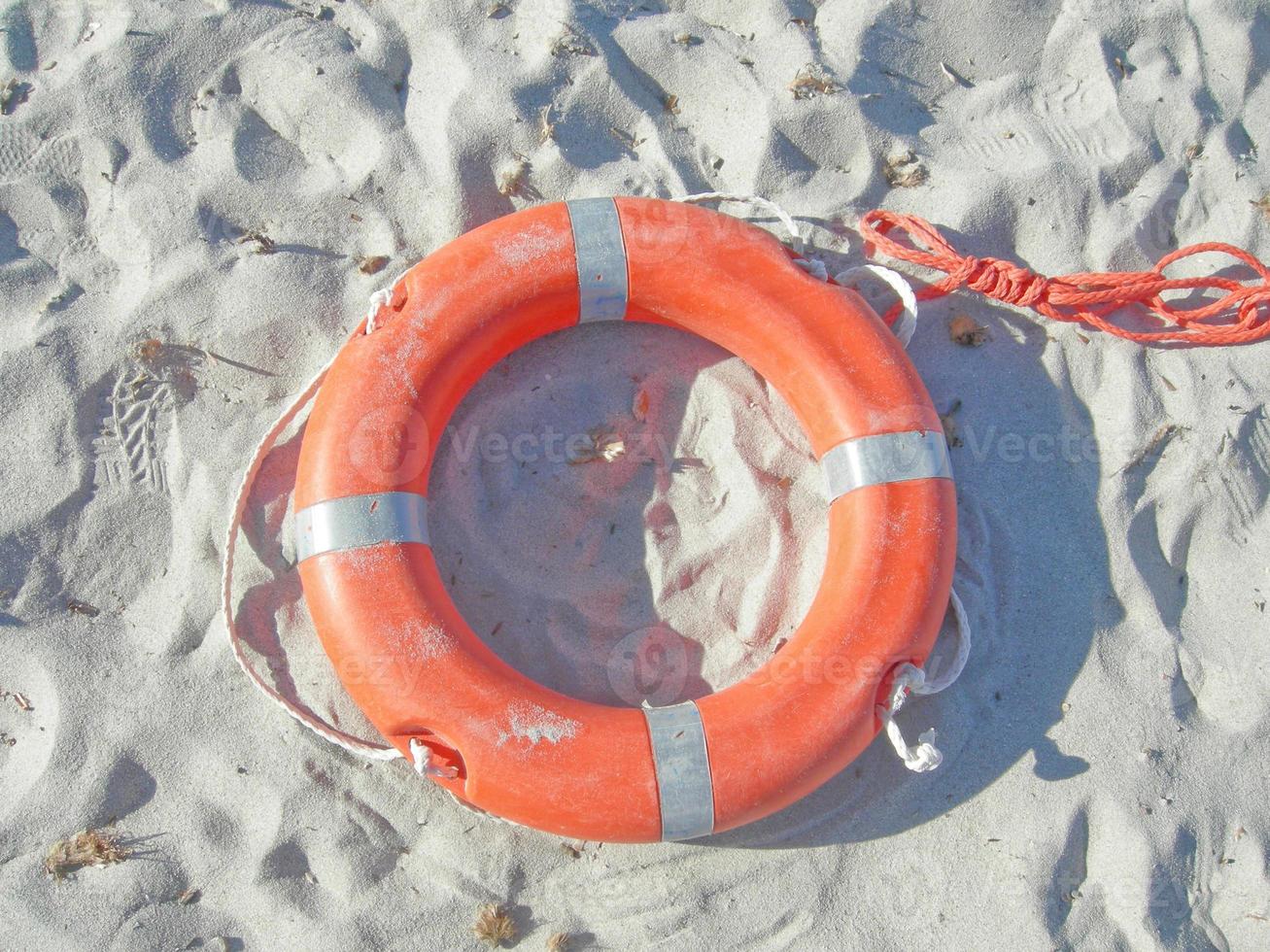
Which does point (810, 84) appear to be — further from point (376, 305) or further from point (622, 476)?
point (376, 305)

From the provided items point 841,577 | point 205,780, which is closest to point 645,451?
point 841,577

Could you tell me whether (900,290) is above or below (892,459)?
above

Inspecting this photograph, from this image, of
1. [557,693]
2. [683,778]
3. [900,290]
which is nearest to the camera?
[683,778]

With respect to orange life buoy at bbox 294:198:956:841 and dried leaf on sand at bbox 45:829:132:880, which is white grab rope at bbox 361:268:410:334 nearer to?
orange life buoy at bbox 294:198:956:841

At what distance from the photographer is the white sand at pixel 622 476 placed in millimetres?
2061

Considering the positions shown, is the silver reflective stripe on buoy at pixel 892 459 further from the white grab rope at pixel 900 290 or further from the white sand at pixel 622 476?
the white grab rope at pixel 900 290

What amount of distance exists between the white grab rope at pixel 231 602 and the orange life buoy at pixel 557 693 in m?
0.10

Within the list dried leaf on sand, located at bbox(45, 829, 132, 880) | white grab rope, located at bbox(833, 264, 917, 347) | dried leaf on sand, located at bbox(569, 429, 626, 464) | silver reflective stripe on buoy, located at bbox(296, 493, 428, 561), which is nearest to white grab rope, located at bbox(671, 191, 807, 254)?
white grab rope, located at bbox(833, 264, 917, 347)

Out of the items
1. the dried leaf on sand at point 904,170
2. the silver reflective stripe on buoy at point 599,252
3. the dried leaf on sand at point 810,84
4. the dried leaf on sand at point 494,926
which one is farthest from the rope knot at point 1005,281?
the dried leaf on sand at point 494,926

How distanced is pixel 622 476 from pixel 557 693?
0.51 meters

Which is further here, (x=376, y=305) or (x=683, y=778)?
(x=376, y=305)

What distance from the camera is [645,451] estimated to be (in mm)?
2250

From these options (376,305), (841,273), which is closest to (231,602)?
(376,305)

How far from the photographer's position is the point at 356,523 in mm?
1933
